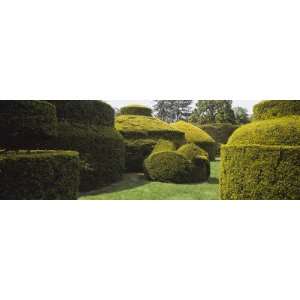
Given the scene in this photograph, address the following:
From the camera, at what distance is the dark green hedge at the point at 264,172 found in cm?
799

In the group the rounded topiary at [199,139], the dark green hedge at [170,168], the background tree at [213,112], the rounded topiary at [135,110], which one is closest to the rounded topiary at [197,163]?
the dark green hedge at [170,168]

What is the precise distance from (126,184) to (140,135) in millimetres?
4942

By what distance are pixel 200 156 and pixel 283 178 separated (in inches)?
225

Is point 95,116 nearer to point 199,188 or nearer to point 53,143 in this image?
point 53,143

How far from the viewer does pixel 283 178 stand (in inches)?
316

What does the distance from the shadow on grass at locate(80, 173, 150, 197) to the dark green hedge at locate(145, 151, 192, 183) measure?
64cm

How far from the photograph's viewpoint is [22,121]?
27.3 feet

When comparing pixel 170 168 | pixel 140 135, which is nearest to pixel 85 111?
pixel 170 168

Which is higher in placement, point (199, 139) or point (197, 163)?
point (199, 139)

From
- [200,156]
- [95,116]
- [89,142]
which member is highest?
[95,116]

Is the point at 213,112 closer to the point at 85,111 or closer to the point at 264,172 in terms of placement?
the point at 85,111

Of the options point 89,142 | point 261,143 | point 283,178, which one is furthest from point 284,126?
point 89,142

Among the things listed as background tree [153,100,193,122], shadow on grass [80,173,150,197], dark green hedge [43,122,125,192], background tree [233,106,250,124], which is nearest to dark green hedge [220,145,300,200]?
shadow on grass [80,173,150,197]

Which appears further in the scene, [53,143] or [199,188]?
[199,188]
